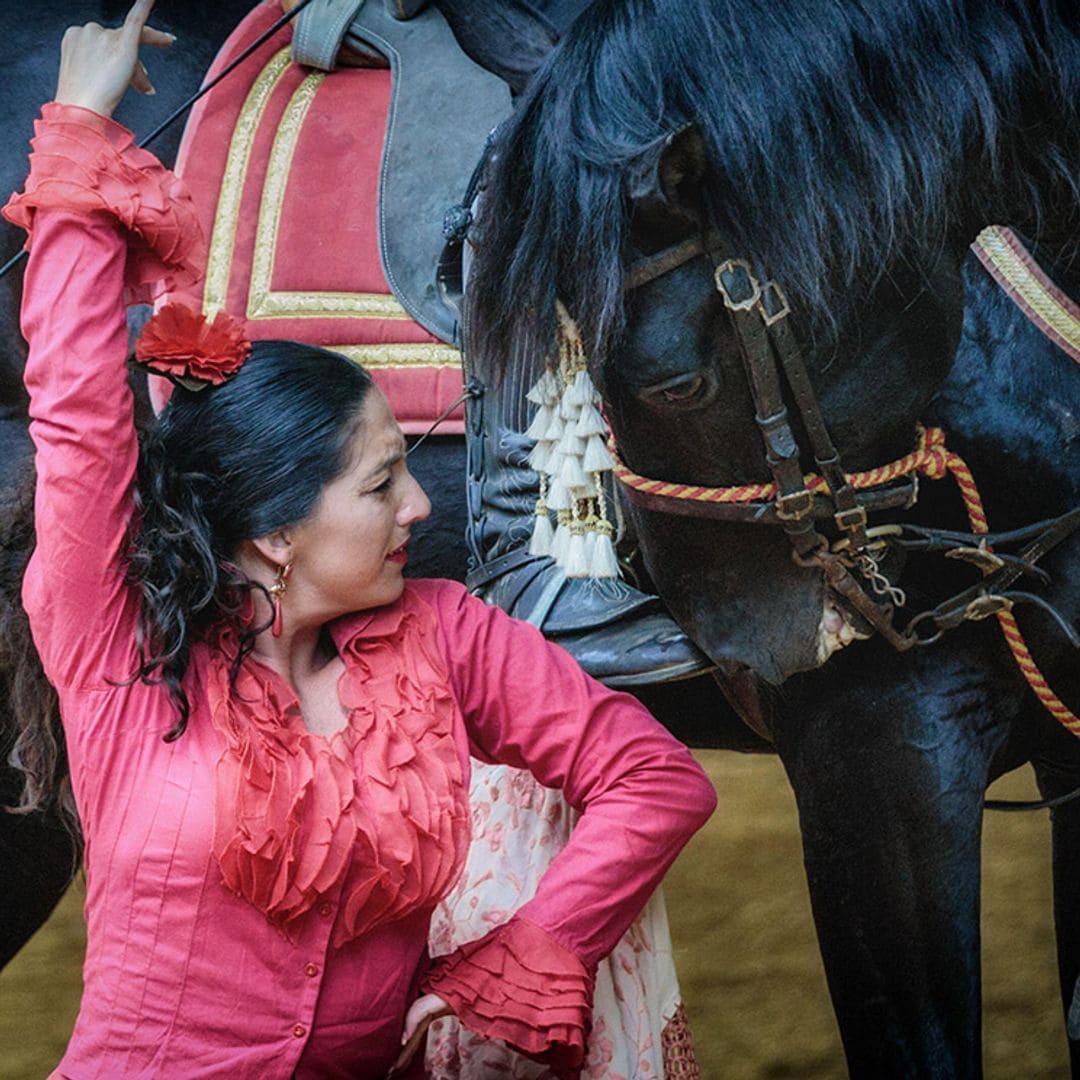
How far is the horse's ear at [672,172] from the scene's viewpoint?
1381 millimetres

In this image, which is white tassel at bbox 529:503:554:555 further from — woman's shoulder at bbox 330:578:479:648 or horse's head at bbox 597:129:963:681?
woman's shoulder at bbox 330:578:479:648

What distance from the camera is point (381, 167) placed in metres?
1.79

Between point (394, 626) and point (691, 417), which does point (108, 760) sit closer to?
point (394, 626)

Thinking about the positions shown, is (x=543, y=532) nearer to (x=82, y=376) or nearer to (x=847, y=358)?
(x=847, y=358)

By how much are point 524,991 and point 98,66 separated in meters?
0.88

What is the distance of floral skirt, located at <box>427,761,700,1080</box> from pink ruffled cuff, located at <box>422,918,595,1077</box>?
156 mm

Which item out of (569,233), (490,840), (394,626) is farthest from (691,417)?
(490,840)

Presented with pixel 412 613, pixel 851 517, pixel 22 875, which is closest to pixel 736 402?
pixel 851 517

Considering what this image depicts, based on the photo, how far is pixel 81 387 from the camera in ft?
4.17

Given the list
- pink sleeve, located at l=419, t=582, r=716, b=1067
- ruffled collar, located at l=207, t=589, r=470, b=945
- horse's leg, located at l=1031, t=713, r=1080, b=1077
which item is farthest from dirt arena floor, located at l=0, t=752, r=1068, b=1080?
ruffled collar, located at l=207, t=589, r=470, b=945

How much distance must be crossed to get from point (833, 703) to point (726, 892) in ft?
1.17

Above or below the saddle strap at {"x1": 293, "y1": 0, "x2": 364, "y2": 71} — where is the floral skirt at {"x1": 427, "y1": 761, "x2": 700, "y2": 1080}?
below

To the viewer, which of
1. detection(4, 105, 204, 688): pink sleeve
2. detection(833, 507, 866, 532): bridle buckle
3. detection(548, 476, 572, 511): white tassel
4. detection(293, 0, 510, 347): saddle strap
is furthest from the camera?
detection(293, 0, 510, 347): saddle strap

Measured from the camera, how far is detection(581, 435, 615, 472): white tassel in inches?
61.6
